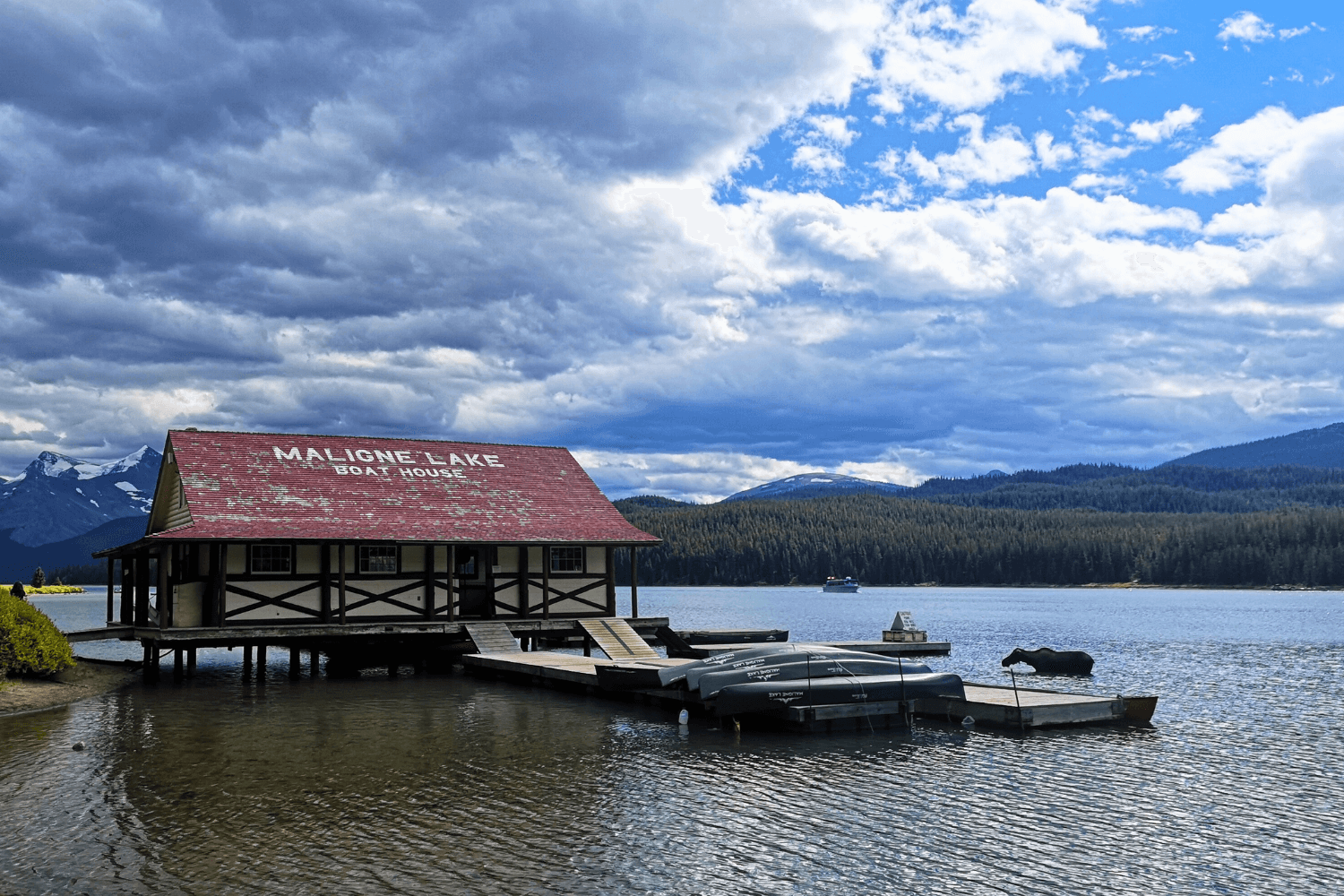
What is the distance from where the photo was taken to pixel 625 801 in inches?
647

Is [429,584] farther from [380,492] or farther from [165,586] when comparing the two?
[165,586]

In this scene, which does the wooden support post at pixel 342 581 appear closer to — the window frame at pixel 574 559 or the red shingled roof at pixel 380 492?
the red shingled roof at pixel 380 492

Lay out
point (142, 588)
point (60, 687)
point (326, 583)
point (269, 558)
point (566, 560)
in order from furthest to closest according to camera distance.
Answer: point (566, 560)
point (142, 588)
point (326, 583)
point (269, 558)
point (60, 687)

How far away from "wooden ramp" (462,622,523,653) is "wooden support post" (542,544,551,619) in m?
1.66

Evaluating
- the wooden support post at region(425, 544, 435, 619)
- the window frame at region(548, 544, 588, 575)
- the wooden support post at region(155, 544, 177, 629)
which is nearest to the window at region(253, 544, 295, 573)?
the wooden support post at region(155, 544, 177, 629)

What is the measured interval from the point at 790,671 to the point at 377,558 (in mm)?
15766

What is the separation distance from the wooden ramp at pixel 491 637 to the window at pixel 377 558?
3.05 m

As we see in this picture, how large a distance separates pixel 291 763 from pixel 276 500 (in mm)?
16336

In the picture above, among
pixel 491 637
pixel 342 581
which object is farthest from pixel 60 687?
pixel 491 637

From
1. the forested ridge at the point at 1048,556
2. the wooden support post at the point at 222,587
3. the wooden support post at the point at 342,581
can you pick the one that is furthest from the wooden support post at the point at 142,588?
the forested ridge at the point at 1048,556

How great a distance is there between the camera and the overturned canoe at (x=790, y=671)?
960 inches

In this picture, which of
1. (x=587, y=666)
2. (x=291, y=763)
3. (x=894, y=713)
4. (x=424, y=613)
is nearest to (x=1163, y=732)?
(x=894, y=713)

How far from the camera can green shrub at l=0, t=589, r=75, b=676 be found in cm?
2803

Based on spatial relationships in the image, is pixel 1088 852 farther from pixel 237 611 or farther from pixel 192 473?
pixel 192 473
